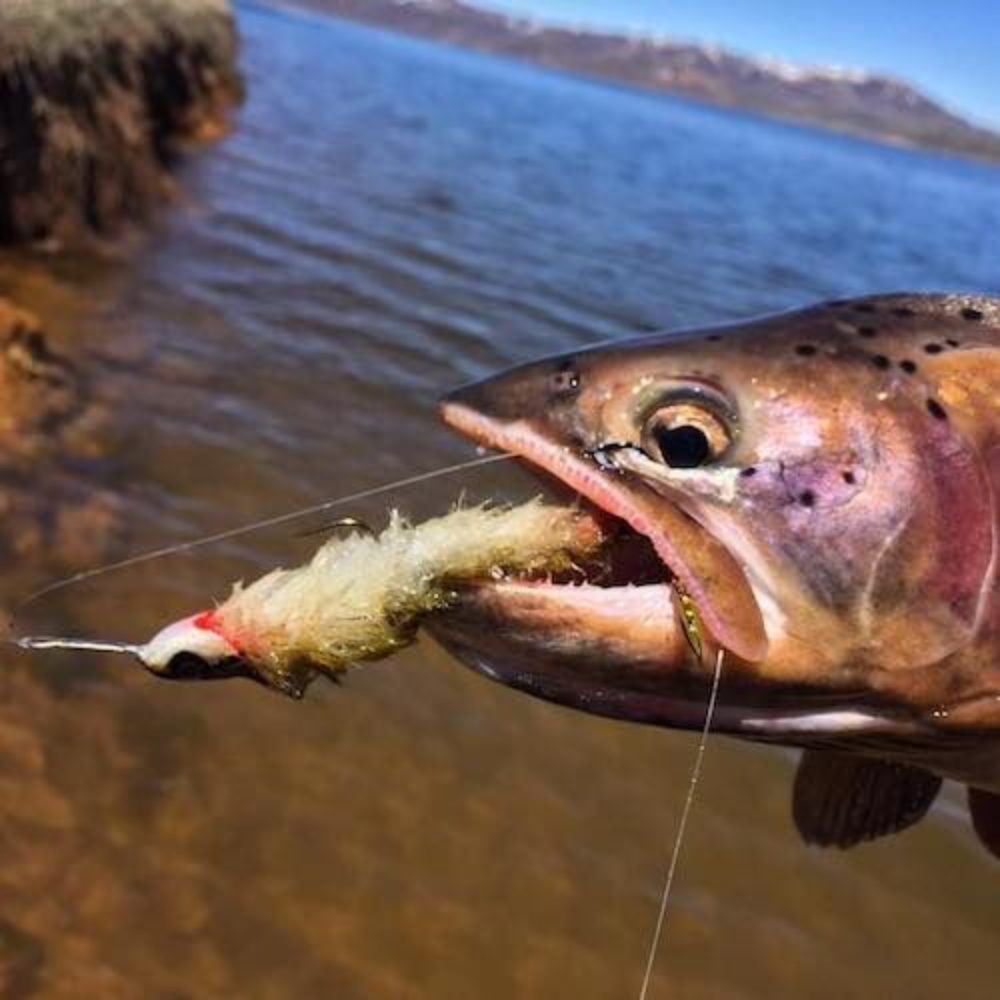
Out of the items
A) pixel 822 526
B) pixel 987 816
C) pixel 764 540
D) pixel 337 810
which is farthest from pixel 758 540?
pixel 337 810

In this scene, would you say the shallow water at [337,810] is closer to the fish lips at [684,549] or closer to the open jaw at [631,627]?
the open jaw at [631,627]

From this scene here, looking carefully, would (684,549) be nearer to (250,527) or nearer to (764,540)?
(764,540)

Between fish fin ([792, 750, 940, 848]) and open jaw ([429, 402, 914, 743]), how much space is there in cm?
75

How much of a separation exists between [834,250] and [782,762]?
18.5 metres

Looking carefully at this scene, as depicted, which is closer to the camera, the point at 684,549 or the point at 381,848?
the point at 684,549

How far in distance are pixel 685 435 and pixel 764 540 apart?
0.22m

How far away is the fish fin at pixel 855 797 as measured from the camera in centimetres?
281

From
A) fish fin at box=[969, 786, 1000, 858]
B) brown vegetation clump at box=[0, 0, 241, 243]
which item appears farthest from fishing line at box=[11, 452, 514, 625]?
brown vegetation clump at box=[0, 0, 241, 243]

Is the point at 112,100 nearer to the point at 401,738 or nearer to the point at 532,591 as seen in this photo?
the point at 401,738

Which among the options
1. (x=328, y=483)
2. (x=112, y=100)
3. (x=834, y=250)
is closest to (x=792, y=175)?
(x=834, y=250)

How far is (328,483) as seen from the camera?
6344mm

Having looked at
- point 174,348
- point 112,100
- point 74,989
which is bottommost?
point 74,989

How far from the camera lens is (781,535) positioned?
2010 millimetres

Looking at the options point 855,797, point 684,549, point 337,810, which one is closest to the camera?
point 684,549
